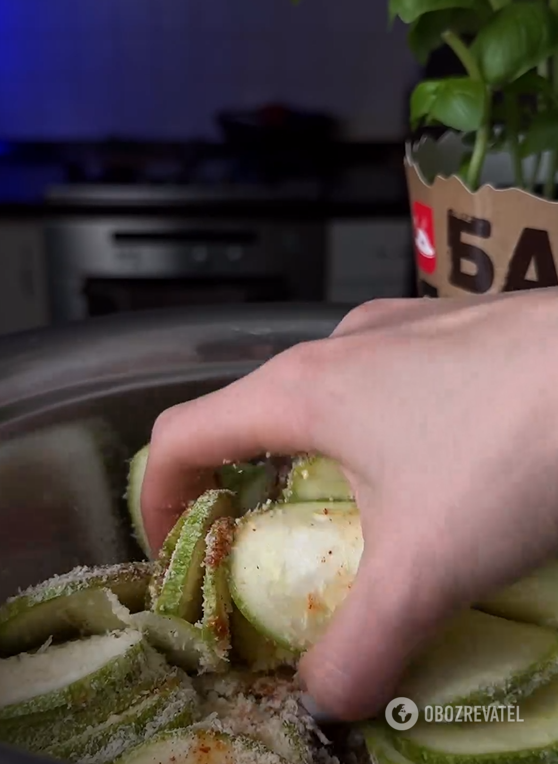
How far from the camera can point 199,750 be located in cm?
33

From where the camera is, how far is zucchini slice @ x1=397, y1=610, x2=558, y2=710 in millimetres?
343

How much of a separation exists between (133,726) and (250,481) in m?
0.17

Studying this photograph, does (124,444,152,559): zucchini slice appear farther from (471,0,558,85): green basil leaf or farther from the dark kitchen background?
the dark kitchen background

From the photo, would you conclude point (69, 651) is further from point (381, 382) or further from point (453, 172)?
point (453, 172)

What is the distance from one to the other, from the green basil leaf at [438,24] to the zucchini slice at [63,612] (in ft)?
1.44

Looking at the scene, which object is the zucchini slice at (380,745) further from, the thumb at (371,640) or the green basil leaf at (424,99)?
the green basil leaf at (424,99)

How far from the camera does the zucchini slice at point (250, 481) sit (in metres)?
0.48

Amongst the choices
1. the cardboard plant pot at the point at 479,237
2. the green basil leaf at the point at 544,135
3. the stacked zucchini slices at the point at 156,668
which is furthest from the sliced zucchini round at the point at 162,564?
the green basil leaf at the point at 544,135

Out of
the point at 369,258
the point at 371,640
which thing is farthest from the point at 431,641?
the point at 369,258

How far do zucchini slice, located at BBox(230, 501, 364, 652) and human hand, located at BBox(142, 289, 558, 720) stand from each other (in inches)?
1.0

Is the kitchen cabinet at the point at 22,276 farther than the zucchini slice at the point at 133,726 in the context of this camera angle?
Yes

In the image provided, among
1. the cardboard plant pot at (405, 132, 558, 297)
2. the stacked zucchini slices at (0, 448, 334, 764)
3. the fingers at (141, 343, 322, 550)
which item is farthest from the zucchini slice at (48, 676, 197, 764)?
the cardboard plant pot at (405, 132, 558, 297)

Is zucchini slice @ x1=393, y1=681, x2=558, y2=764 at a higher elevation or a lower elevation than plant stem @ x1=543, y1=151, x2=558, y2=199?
lower

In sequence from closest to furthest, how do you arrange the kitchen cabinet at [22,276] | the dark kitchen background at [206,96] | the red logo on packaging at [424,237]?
the red logo on packaging at [424,237] < the kitchen cabinet at [22,276] < the dark kitchen background at [206,96]
